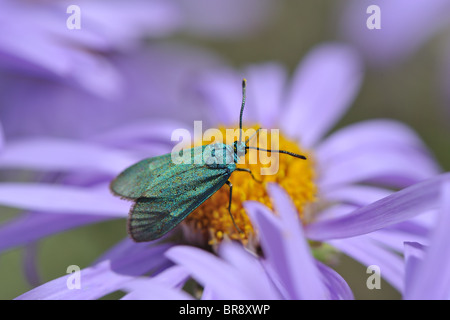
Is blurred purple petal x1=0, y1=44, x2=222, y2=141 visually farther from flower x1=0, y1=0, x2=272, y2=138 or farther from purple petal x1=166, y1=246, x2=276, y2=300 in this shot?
purple petal x1=166, y1=246, x2=276, y2=300

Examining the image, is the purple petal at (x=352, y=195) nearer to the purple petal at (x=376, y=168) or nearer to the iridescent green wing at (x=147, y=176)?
the purple petal at (x=376, y=168)

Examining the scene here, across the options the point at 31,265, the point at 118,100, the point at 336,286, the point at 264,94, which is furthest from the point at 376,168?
the point at 118,100

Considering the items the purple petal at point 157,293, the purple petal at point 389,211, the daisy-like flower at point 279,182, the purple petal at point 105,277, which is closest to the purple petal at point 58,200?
the daisy-like flower at point 279,182

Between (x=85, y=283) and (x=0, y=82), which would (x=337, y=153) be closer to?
(x=85, y=283)

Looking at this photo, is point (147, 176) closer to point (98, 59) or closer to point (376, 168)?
point (376, 168)

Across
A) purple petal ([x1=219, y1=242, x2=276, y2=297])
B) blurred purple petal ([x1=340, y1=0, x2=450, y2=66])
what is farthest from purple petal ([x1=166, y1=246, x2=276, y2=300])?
blurred purple petal ([x1=340, y1=0, x2=450, y2=66])
